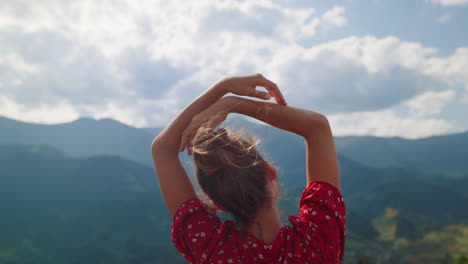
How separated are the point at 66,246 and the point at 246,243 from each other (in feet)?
531

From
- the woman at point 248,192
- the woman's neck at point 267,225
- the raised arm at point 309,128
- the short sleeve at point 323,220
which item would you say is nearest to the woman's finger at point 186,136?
the woman at point 248,192

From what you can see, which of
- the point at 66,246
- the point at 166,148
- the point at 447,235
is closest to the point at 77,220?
Answer: the point at 66,246

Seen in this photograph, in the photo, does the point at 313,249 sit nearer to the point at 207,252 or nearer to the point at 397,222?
the point at 207,252

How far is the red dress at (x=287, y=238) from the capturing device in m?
1.97

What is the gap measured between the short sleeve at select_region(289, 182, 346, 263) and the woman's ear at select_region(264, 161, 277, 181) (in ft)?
0.75

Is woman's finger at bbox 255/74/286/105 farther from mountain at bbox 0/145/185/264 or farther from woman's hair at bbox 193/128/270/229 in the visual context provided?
mountain at bbox 0/145/185/264

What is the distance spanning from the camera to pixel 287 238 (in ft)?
6.56

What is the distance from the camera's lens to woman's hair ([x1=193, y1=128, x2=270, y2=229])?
208cm

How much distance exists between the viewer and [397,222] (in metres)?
174

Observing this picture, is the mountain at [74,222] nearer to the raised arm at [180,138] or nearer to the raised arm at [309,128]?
the raised arm at [180,138]

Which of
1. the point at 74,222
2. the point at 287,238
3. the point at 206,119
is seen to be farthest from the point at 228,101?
the point at 74,222

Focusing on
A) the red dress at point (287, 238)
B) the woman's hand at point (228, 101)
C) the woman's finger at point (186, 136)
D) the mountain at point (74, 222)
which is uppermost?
Answer: the mountain at point (74, 222)

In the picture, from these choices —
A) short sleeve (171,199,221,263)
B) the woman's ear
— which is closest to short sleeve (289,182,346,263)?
the woman's ear

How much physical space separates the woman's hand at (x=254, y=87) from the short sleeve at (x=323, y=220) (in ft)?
2.15
